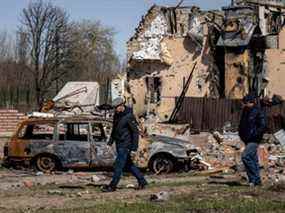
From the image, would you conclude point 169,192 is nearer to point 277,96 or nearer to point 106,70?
point 277,96

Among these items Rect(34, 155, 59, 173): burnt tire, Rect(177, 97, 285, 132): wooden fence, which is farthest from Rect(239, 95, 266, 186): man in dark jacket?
Rect(177, 97, 285, 132): wooden fence

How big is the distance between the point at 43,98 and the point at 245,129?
153 ft

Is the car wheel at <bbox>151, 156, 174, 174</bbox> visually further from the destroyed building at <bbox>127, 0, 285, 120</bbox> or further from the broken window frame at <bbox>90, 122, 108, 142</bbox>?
the destroyed building at <bbox>127, 0, 285, 120</bbox>

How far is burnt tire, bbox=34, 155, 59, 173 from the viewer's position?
17.9m

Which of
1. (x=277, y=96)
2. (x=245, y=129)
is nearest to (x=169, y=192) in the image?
(x=245, y=129)

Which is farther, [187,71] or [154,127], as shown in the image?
[187,71]

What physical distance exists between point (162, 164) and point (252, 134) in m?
4.62

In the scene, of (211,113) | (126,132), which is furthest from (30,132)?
(211,113)

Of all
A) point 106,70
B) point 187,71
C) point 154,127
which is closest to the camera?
point 154,127

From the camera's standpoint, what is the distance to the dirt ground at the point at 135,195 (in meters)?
10.8

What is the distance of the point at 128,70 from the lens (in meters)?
34.9

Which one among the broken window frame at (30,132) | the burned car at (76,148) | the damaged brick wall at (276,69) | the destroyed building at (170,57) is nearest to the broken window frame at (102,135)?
the burned car at (76,148)

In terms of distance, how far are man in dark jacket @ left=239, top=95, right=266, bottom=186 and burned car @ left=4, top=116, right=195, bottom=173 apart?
433 cm

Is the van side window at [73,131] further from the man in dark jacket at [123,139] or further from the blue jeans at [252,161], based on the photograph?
the blue jeans at [252,161]
